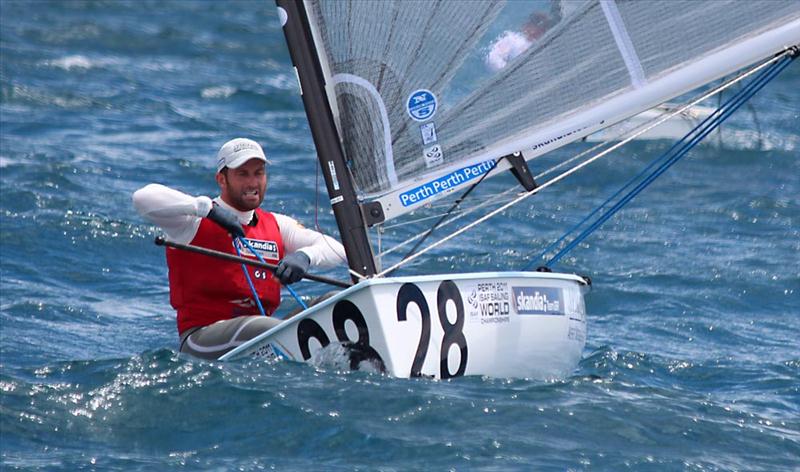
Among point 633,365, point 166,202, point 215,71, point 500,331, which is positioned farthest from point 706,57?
point 215,71

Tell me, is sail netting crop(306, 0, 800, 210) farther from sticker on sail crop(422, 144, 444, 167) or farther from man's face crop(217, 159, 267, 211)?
man's face crop(217, 159, 267, 211)

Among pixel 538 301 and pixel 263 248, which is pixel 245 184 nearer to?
pixel 263 248

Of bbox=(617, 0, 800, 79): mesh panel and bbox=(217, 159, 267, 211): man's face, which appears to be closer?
bbox=(617, 0, 800, 79): mesh panel

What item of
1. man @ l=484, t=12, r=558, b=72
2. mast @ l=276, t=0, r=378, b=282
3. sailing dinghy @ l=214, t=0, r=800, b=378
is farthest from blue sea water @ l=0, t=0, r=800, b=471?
man @ l=484, t=12, r=558, b=72

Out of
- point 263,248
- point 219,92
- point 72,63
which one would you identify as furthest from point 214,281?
point 72,63

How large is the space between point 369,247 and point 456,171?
437 millimetres

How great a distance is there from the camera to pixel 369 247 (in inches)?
194

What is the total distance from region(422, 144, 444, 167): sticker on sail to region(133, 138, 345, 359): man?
593 millimetres

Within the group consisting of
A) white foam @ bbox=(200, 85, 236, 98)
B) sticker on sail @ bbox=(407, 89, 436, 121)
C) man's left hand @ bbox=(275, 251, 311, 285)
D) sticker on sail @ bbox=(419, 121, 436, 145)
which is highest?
white foam @ bbox=(200, 85, 236, 98)

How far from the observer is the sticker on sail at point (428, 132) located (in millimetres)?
4844

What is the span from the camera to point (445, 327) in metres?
4.65

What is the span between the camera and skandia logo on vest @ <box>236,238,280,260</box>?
532 cm

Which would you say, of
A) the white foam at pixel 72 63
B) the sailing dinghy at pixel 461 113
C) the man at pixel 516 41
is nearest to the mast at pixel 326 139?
the sailing dinghy at pixel 461 113

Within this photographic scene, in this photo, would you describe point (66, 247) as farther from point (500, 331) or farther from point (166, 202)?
point (500, 331)
